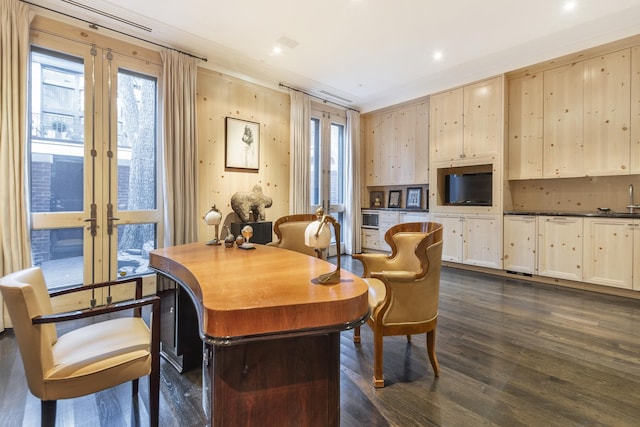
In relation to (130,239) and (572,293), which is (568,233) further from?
(130,239)

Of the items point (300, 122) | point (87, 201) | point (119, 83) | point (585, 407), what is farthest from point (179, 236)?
point (585, 407)

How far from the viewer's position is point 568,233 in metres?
4.04

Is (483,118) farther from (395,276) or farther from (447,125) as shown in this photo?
(395,276)

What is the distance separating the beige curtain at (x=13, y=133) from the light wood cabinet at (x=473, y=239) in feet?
18.5

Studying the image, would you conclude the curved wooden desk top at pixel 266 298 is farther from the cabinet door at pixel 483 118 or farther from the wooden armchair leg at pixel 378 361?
the cabinet door at pixel 483 118

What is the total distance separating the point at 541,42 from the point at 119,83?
5434 mm

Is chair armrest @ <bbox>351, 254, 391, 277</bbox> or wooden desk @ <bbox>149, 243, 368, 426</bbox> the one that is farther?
chair armrest @ <bbox>351, 254, 391, 277</bbox>

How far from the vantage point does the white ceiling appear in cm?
317

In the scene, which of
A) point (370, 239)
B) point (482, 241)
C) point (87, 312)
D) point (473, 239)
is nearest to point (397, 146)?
point (370, 239)

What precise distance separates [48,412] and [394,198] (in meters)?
6.13

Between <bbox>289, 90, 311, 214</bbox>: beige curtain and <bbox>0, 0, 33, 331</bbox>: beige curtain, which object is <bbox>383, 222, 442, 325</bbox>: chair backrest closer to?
<bbox>0, 0, 33, 331</bbox>: beige curtain

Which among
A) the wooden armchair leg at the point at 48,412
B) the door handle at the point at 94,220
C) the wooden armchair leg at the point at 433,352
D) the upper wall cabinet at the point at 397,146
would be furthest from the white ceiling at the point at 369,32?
the wooden armchair leg at the point at 48,412

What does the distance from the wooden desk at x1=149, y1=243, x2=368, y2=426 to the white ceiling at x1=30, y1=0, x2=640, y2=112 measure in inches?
127

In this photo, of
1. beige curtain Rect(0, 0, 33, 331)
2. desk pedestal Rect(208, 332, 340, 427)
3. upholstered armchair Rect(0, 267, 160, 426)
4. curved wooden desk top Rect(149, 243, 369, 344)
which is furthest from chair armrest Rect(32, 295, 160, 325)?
beige curtain Rect(0, 0, 33, 331)
